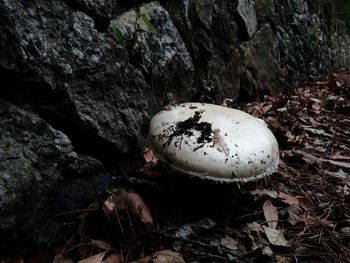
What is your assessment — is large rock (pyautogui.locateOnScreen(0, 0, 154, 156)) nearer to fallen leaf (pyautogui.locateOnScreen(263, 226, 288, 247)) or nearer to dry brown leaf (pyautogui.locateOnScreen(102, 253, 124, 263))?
dry brown leaf (pyautogui.locateOnScreen(102, 253, 124, 263))

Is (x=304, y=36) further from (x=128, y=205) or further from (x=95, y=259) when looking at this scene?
(x=95, y=259)

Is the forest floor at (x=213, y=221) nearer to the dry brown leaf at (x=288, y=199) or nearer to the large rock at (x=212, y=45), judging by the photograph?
the dry brown leaf at (x=288, y=199)

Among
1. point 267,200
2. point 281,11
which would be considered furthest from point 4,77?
point 281,11

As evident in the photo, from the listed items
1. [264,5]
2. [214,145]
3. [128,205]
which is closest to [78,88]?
[128,205]

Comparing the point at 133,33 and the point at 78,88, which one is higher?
the point at 133,33

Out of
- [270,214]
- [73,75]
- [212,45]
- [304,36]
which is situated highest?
[73,75]

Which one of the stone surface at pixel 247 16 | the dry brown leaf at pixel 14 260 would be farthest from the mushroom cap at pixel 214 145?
the stone surface at pixel 247 16

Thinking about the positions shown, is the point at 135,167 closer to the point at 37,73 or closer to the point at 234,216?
the point at 234,216
